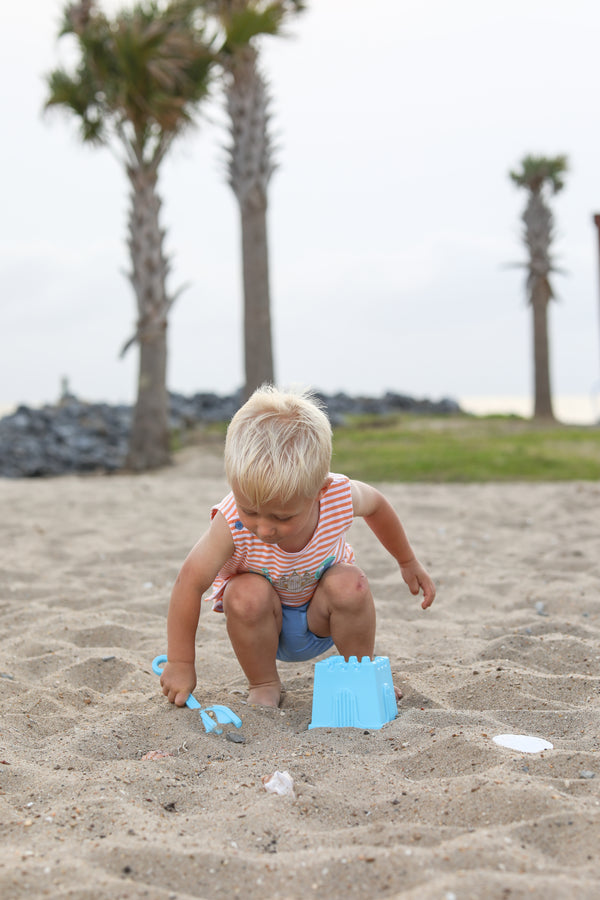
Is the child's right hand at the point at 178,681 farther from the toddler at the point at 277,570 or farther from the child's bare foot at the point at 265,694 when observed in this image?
the child's bare foot at the point at 265,694

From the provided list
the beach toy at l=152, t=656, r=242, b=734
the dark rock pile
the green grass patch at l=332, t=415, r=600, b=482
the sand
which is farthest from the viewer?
the dark rock pile

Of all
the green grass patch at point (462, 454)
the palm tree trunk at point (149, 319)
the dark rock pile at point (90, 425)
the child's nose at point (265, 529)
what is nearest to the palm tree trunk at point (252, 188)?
the palm tree trunk at point (149, 319)

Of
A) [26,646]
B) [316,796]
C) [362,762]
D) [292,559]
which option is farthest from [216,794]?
[26,646]

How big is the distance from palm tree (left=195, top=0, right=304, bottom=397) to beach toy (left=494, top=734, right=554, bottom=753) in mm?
8900

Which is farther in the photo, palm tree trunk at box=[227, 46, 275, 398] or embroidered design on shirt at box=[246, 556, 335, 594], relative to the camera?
palm tree trunk at box=[227, 46, 275, 398]

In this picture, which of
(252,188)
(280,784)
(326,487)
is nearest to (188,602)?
(326,487)

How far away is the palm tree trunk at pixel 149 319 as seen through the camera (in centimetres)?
1048

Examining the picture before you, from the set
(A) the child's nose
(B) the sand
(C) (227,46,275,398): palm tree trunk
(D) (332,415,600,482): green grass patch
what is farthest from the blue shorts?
(C) (227,46,275,398): palm tree trunk

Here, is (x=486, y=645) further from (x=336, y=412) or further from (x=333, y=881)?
(x=336, y=412)

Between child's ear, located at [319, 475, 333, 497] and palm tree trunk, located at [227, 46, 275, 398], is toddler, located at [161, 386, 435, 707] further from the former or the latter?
palm tree trunk, located at [227, 46, 275, 398]

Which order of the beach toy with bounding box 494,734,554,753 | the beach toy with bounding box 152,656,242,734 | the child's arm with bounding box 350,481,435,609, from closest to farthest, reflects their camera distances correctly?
the beach toy with bounding box 494,734,554,753, the beach toy with bounding box 152,656,242,734, the child's arm with bounding box 350,481,435,609

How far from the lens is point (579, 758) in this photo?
75.4 inches

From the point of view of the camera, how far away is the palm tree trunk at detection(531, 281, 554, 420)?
16.4 m

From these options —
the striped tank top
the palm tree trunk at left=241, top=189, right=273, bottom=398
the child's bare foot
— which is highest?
the palm tree trunk at left=241, top=189, right=273, bottom=398
